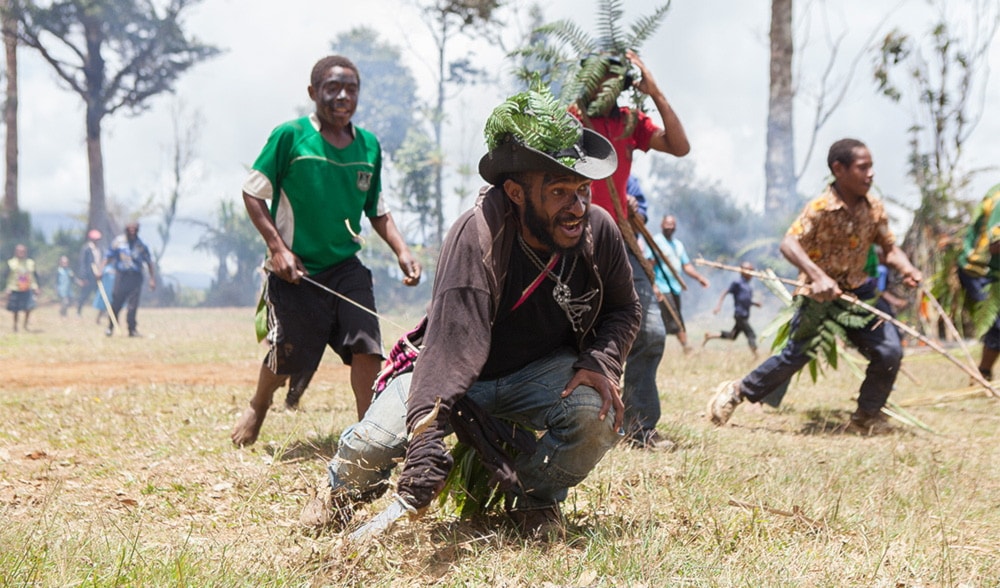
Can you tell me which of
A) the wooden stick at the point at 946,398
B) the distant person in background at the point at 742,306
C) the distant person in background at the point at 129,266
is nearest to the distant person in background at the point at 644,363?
the wooden stick at the point at 946,398

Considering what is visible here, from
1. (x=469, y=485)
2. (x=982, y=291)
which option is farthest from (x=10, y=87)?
(x=469, y=485)

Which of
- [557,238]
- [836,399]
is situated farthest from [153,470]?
[836,399]

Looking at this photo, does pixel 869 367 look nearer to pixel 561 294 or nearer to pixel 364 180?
pixel 364 180

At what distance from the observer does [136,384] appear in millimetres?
8062

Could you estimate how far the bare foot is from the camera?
203 inches

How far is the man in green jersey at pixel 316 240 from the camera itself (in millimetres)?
4988

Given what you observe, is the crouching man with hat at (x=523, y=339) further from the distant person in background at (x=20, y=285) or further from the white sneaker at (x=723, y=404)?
the distant person in background at (x=20, y=285)

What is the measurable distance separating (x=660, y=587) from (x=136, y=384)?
20.6 ft

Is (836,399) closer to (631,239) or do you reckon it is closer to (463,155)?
(631,239)

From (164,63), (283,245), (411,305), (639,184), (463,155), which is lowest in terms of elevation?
(411,305)

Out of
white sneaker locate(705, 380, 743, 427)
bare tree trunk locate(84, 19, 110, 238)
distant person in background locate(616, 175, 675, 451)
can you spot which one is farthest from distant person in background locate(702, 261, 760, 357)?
bare tree trunk locate(84, 19, 110, 238)

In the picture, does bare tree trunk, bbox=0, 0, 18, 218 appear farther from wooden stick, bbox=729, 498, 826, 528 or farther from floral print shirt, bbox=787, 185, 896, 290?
wooden stick, bbox=729, 498, 826, 528

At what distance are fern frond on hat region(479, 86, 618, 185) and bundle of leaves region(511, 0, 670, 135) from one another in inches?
58.6

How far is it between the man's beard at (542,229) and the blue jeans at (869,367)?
353 cm
